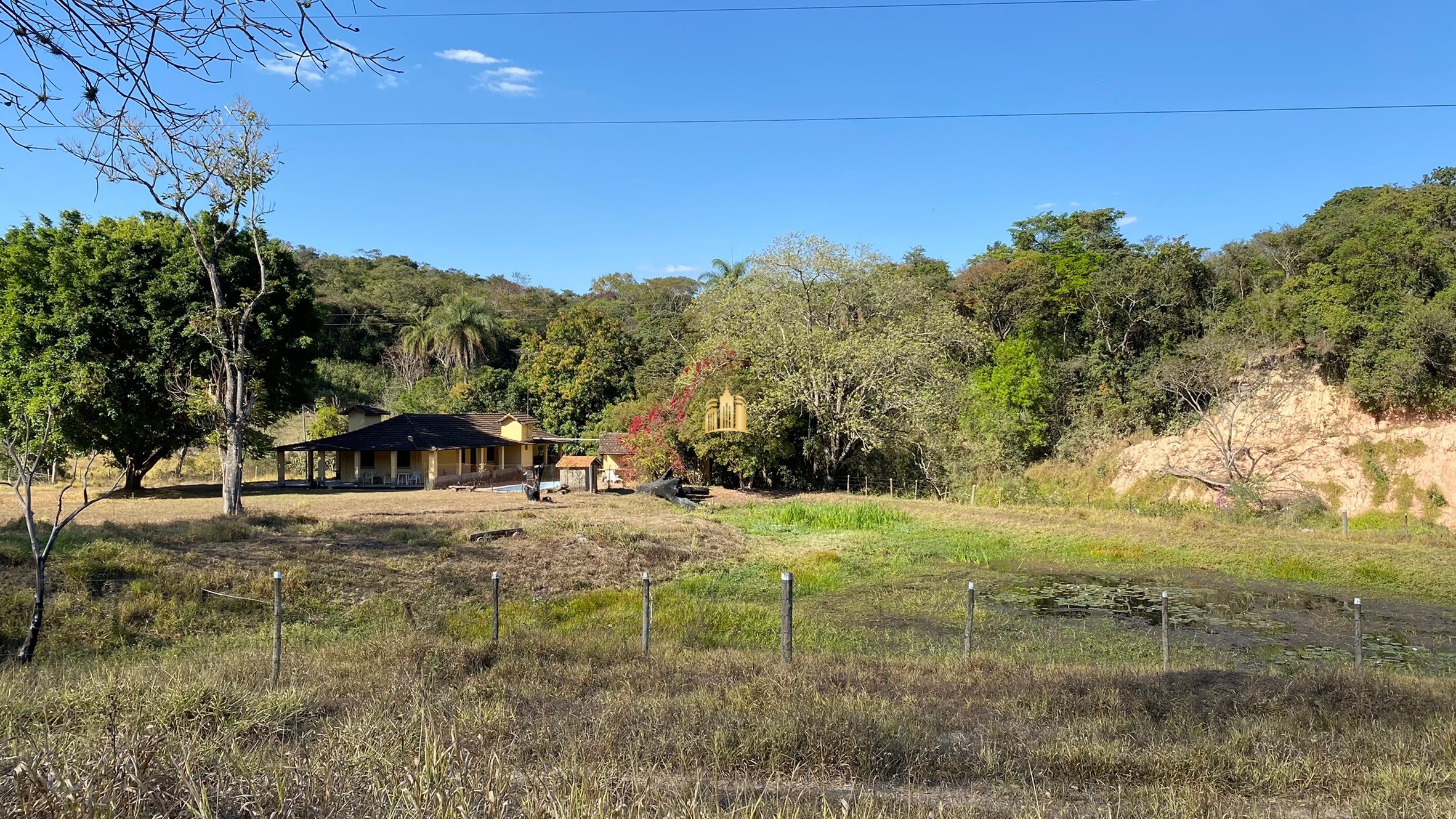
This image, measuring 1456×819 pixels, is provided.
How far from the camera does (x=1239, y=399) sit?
27.2 metres

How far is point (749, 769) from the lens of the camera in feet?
13.3

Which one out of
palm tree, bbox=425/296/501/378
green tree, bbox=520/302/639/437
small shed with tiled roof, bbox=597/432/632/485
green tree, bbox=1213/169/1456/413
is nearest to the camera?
green tree, bbox=1213/169/1456/413

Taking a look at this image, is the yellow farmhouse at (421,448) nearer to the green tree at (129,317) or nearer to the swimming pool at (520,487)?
the swimming pool at (520,487)

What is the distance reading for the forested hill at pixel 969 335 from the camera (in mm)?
25188

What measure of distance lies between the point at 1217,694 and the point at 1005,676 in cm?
157

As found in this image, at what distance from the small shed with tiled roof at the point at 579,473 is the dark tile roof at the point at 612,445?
164 cm

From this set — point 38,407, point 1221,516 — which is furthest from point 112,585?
point 1221,516

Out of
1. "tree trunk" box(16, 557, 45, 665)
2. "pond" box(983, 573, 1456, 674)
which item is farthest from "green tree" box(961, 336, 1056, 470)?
"tree trunk" box(16, 557, 45, 665)

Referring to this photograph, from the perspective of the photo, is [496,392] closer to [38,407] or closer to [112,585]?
[38,407]

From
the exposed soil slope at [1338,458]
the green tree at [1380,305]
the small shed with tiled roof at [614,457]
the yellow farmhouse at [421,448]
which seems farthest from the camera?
the yellow farmhouse at [421,448]

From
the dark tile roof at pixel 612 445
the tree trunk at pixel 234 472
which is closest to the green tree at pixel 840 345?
the dark tile roof at pixel 612 445

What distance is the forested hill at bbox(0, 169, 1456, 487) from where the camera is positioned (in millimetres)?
25188

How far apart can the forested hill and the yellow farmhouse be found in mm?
4014

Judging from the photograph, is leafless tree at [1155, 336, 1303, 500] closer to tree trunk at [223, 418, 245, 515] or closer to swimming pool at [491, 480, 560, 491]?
swimming pool at [491, 480, 560, 491]
